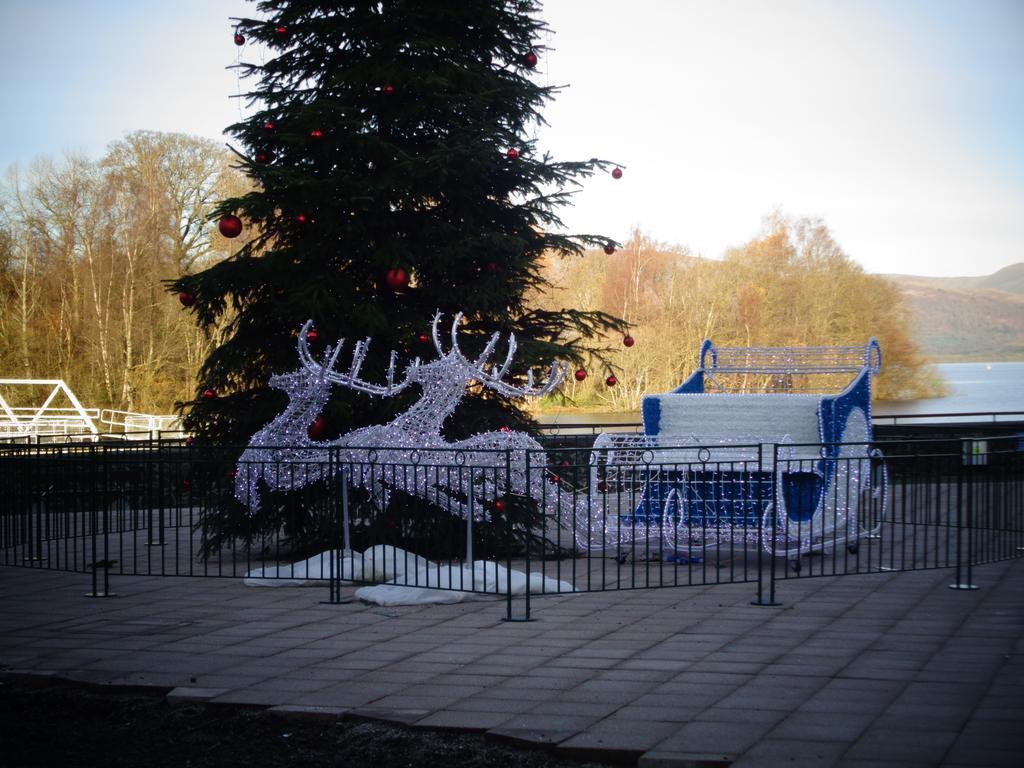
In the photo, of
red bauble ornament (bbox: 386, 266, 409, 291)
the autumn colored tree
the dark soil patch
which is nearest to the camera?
the dark soil patch

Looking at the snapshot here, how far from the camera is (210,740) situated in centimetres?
566

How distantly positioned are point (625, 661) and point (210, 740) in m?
2.64

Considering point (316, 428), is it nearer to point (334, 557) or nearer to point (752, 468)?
point (334, 557)

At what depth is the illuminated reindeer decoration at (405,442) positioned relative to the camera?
10.4m

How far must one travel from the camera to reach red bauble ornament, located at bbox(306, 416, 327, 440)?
11359 millimetres

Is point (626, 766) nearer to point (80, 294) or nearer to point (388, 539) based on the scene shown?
point (388, 539)

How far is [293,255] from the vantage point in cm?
1214

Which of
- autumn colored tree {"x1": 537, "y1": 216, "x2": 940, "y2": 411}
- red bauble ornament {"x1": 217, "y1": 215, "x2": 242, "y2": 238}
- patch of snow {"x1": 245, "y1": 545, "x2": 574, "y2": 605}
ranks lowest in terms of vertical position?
patch of snow {"x1": 245, "y1": 545, "x2": 574, "y2": 605}

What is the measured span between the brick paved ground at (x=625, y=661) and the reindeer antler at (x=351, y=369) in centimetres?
226

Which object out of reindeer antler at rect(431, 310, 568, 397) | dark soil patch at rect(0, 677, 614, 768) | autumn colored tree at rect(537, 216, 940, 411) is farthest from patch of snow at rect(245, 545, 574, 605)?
autumn colored tree at rect(537, 216, 940, 411)

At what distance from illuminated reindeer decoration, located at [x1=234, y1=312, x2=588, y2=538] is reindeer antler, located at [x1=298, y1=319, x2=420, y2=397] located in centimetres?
1

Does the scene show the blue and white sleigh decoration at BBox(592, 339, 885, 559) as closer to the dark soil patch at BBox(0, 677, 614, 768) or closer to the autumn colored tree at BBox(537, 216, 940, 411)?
the dark soil patch at BBox(0, 677, 614, 768)

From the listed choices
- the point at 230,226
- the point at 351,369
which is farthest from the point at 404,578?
the point at 230,226

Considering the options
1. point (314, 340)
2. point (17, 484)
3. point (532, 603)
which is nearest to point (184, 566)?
point (17, 484)
